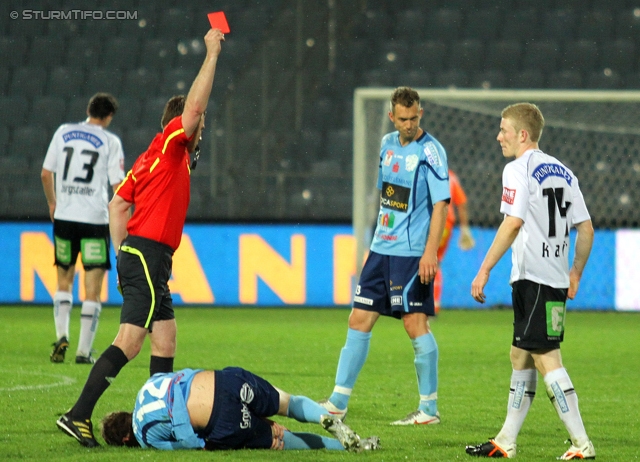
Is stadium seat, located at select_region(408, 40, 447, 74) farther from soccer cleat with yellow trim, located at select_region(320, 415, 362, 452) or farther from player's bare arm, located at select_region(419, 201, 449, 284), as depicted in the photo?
soccer cleat with yellow trim, located at select_region(320, 415, 362, 452)

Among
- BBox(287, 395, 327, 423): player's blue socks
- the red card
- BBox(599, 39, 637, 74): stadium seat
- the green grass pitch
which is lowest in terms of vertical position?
the green grass pitch

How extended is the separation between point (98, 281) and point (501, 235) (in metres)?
4.41

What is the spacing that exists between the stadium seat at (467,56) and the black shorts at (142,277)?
12.6m

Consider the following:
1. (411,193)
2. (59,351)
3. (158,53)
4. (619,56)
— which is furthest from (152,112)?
(411,193)

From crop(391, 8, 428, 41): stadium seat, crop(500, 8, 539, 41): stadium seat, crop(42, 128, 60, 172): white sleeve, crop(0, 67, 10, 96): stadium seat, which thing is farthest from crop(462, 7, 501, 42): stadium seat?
crop(42, 128, 60, 172): white sleeve

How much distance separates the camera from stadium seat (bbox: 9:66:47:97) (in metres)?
16.8

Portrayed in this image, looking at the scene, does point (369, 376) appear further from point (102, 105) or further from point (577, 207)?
point (577, 207)

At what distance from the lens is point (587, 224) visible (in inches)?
187

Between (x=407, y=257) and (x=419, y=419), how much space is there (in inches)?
34.7

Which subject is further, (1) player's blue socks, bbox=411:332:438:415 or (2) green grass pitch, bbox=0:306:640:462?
(1) player's blue socks, bbox=411:332:438:415

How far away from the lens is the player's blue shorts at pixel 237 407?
4426mm

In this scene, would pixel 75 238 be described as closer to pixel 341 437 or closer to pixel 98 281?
pixel 98 281

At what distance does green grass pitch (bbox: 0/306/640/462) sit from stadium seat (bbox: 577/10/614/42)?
20.3 feet

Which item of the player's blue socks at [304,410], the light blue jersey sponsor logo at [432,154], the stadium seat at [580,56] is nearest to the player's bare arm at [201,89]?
the player's blue socks at [304,410]
